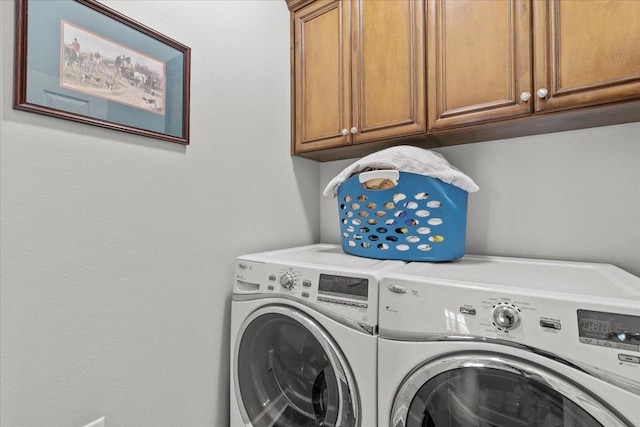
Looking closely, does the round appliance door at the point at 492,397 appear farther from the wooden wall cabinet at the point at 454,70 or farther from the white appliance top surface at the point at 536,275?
the wooden wall cabinet at the point at 454,70

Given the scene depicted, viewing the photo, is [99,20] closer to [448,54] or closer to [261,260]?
[261,260]

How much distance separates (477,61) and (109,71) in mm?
1288

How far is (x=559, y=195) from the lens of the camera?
127 centimetres

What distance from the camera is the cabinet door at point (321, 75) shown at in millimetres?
1480

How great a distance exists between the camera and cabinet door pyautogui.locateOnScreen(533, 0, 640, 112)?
2.97ft

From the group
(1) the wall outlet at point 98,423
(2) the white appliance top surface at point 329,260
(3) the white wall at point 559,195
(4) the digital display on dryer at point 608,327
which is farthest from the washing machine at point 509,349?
(1) the wall outlet at point 98,423

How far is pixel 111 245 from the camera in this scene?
0.98 metres

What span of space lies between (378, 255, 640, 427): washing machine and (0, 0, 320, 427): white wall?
77cm

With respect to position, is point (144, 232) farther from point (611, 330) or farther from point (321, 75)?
point (611, 330)

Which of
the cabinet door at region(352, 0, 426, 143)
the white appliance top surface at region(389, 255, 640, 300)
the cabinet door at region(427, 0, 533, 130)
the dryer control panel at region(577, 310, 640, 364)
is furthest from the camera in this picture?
the cabinet door at region(352, 0, 426, 143)

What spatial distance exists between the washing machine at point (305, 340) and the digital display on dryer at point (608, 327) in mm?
483

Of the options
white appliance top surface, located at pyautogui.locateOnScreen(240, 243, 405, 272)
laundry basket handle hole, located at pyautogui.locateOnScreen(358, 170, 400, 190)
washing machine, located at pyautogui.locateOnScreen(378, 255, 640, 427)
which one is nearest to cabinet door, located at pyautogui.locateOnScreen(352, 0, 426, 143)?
laundry basket handle hole, located at pyautogui.locateOnScreen(358, 170, 400, 190)

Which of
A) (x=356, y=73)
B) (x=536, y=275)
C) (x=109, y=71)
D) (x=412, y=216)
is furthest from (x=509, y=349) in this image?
(x=109, y=71)

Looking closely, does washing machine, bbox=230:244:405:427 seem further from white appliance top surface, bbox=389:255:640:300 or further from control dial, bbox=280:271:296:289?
white appliance top surface, bbox=389:255:640:300
